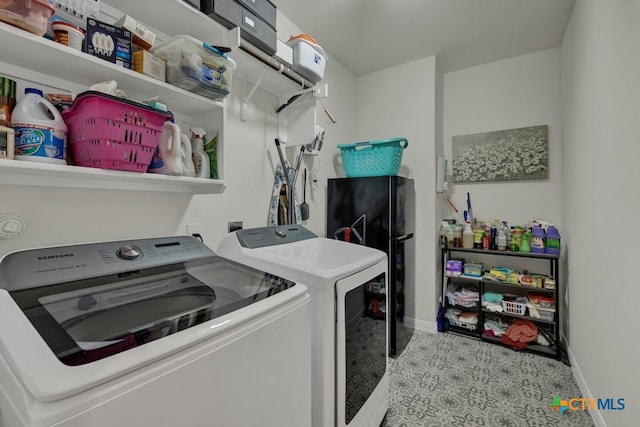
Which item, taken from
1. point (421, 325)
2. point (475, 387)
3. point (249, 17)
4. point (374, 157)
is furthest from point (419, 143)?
point (475, 387)

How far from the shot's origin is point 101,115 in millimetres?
923

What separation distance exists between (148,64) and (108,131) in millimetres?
373

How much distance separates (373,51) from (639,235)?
2.46 meters

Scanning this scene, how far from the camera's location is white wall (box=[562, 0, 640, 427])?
1269 millimetres

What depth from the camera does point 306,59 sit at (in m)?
1.90

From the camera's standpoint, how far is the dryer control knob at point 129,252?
1051 mm

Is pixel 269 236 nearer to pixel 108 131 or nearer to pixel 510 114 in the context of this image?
pixel 108 131

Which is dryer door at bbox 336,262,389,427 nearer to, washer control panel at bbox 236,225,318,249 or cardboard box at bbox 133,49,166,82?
washer control panel at bbox 236,225,318,249

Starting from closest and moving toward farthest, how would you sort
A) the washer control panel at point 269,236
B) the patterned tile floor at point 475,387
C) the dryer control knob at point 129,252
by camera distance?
the dryer control knob at point 129,252 → the washer control panel at point 269,236 → the patterned tile floor at point 475,387

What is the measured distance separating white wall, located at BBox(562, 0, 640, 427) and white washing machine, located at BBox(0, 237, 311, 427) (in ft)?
4.81

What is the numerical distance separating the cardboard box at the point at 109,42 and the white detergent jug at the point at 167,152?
10.2 inches

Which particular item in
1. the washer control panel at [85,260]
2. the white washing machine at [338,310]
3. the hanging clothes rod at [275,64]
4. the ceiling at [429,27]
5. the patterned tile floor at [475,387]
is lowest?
the patterned tile floor at [475,387]

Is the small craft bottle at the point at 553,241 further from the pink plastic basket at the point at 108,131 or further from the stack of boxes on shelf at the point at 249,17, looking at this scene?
the pink plastic basket at the point at 108,131

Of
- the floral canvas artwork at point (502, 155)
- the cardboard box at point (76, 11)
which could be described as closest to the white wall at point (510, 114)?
the floral canvas artwork at point (502, 155)
